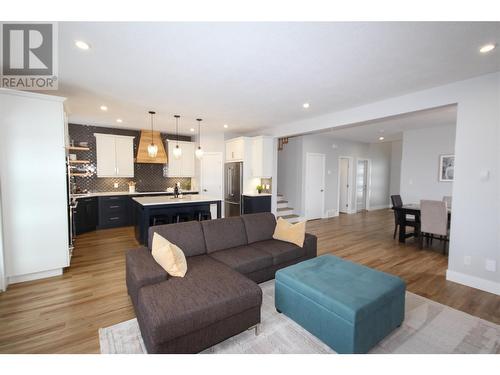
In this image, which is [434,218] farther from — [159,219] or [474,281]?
[159,219]

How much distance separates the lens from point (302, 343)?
6.10 feet

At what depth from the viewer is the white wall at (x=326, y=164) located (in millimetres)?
6906

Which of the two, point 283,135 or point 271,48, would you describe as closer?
point 271,48

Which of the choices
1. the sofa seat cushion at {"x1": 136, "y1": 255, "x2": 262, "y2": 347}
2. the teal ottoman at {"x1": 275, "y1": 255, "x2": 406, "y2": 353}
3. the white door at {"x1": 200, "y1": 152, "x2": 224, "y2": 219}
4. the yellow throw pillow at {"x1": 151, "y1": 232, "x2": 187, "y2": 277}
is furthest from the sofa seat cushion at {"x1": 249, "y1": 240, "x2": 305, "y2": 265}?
the white door at {"x1": 200, "y1": 152, "x2": 224, "y2": 219}

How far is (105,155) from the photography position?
5.86m

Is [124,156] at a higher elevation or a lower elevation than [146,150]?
lower

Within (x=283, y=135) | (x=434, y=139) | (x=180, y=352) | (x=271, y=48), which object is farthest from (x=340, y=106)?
(x=180, y=352)

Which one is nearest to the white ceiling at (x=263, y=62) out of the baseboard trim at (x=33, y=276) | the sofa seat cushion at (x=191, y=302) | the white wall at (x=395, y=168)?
the sofa seat cushion at (x=191, y=302)

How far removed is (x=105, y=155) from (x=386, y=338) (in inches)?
268

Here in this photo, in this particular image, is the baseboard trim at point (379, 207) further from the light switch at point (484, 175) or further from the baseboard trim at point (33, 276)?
the baseboard trim at point (33, 276)

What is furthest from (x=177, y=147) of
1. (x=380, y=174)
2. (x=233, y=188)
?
(x=380, y=174)

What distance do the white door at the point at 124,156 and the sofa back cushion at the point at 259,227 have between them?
452 cm

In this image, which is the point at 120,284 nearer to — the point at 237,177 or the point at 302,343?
the point at 302,343

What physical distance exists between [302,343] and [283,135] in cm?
474
